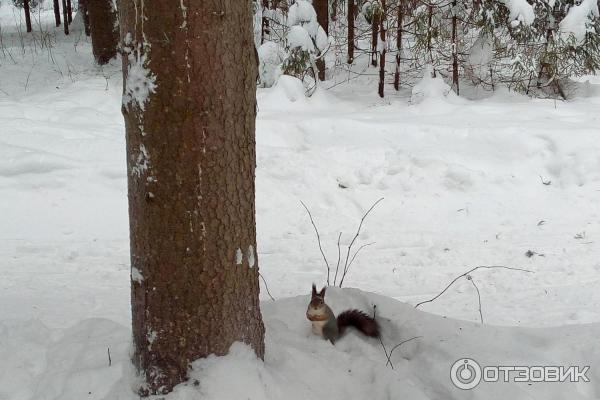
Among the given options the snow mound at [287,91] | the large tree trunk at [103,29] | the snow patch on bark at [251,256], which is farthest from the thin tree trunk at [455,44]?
the snow patch on bark at [251,256]

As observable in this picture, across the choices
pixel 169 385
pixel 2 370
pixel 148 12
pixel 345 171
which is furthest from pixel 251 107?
pixel 345 171

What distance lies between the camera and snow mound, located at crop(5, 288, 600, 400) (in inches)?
85.6

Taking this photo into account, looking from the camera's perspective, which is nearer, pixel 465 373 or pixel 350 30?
pixel 465 373

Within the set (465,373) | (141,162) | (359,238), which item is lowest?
(359,238)

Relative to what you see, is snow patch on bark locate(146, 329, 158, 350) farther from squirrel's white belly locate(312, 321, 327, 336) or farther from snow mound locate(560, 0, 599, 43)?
snow mound locate(560, 0, 599, 43)

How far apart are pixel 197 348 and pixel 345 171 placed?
391 centimetres

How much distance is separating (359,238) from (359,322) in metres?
2.10

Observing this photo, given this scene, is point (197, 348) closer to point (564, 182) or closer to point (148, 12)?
point (148, 12)

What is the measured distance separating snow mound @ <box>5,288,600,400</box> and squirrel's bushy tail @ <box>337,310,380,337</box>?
40mm

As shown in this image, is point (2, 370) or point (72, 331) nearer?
point (2, 370)

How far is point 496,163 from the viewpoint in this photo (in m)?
5.88

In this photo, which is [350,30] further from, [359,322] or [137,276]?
[137,276]

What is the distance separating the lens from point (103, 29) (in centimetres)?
964

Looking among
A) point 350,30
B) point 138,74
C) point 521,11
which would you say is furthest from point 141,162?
point 350,30
